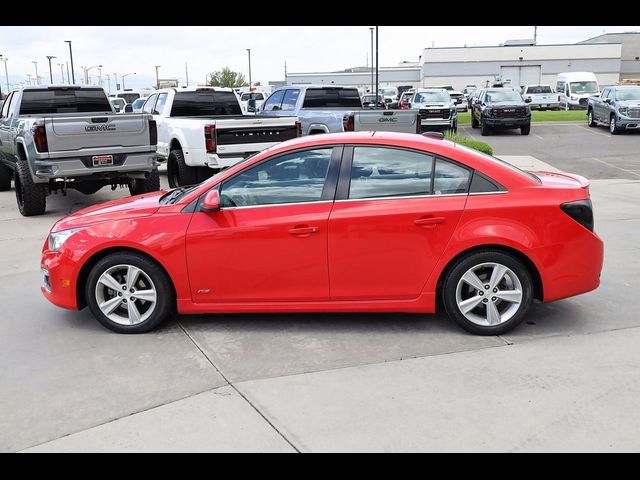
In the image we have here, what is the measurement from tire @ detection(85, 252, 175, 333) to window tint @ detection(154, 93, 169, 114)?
928cm

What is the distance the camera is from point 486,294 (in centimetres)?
493

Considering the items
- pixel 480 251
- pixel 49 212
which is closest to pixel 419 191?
pixel 480 251

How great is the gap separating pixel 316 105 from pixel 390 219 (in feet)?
36.2

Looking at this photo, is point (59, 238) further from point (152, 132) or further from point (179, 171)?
point (179, 171)

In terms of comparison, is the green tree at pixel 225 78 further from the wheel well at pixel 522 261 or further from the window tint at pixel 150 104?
the wheel well at pixel 522 261

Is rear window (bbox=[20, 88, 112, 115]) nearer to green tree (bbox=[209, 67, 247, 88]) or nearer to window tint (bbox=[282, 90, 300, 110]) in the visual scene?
window tint (bbox=[282, 90, 300, 110])

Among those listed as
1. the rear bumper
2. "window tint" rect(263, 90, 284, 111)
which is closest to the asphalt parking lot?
the rear bumper

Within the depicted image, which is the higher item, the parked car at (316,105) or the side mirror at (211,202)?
the parked car at (316,105)

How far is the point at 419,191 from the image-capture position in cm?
502

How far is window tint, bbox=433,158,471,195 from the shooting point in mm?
5008

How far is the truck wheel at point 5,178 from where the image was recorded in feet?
44.4

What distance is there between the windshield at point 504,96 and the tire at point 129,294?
23.6m

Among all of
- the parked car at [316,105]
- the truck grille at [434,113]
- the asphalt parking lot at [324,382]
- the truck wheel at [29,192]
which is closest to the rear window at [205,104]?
the parked car at [316,105]

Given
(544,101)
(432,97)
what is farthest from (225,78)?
(432,97)
